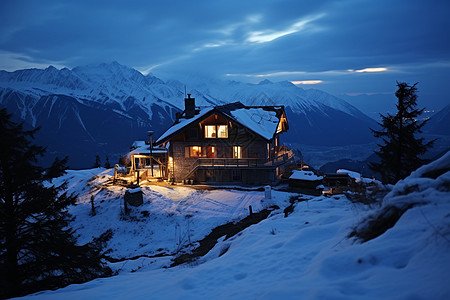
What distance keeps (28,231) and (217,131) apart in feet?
77.2

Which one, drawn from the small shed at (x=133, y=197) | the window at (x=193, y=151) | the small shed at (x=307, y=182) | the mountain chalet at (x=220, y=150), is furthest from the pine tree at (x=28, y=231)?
the small shed at (x=307, y=182)

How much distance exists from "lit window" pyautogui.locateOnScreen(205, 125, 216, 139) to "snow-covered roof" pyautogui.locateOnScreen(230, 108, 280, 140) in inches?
114

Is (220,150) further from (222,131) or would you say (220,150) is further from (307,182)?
(307,182)

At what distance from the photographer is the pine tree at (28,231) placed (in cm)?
1012

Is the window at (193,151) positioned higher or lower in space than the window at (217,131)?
lower

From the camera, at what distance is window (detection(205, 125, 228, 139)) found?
32.5 meters

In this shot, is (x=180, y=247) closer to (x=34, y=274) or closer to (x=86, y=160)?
(x=34, y=274)

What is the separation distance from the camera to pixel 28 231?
10.7m

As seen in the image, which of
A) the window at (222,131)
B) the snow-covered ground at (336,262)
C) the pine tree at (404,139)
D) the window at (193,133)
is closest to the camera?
the snow-covered ground at (336,262)

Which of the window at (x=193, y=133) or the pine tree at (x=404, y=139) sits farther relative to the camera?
the window at (x=193, y=133)

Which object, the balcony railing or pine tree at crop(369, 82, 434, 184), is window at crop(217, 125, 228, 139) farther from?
pine tree at crop(369, 82, 434, 184)

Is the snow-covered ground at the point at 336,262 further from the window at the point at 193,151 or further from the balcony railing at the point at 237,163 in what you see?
the window at the point at 193,151

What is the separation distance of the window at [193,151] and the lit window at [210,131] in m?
1.95

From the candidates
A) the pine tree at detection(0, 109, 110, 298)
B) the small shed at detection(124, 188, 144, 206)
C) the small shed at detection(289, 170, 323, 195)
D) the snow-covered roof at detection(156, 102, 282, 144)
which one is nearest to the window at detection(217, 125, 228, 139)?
the snow-covered roof at detection(156, 102, 282, 144)
